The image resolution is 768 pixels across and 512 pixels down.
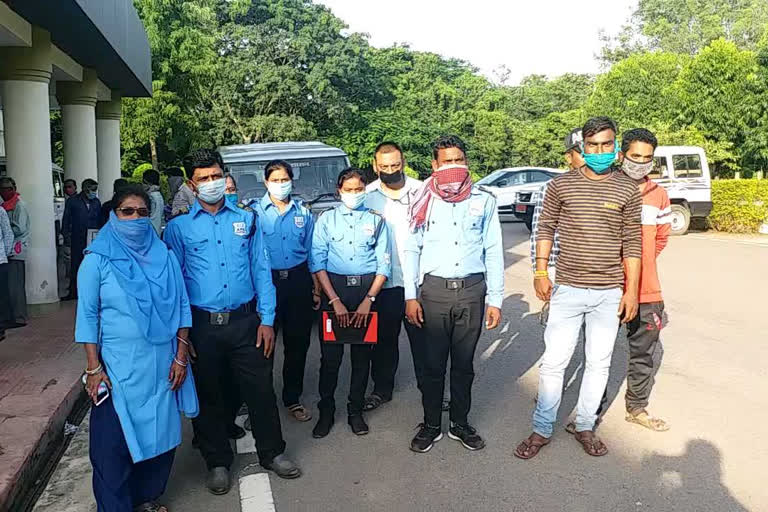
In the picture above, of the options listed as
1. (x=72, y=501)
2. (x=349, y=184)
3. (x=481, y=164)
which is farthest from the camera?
(x=481, y=164)

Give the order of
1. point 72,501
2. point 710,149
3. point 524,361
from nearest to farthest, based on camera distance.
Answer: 1. point 72,501
2. point 524,361
3. point 710,149

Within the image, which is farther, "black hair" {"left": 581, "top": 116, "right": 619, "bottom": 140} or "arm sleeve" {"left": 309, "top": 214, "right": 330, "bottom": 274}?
"arm sleeve" {"left": 309, "top": 214, "right": 330, "bottom": 274}

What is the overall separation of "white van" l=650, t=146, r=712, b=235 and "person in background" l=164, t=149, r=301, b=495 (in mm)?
16581

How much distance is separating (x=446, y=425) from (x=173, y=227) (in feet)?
7.80

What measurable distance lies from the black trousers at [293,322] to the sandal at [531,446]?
180 cm

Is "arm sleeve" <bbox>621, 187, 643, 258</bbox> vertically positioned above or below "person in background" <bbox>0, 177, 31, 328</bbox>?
above

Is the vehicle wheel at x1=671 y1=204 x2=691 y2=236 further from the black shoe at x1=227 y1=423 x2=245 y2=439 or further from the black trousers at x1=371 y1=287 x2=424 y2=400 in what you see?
the black shoe at x1=227 y1=423 x2=245 y2=439

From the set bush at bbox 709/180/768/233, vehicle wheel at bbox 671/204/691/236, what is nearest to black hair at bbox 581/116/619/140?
vehicle wheel at bbox 671/204/691/236

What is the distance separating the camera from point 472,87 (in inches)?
2164

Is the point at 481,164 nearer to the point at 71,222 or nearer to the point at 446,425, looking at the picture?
the point at 71,222

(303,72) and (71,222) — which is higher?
(303,72)

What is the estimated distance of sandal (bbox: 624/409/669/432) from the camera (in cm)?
508

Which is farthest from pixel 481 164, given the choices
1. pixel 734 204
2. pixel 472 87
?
pixel 734 204

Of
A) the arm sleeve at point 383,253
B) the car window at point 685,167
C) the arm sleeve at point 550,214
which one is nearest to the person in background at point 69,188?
the arm sleeve at point 383,253
